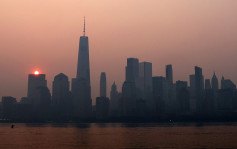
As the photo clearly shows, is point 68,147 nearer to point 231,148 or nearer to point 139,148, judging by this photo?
point 139,148

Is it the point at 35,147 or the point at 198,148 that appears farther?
the point at 35,147

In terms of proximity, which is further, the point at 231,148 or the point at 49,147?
the point at 49,147

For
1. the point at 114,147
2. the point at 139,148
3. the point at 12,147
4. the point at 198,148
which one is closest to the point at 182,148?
the point at 198,148

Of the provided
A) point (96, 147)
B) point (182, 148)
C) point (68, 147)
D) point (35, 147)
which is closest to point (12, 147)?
point (35, 147)

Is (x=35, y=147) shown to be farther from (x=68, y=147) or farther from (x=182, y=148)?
(x=182, y=148)

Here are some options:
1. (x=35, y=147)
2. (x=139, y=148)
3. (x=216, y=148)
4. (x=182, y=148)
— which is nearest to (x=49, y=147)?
(x=35, y=147)

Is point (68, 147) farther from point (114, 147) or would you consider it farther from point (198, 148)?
point (198, 148)

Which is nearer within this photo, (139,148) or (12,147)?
(139,148)
